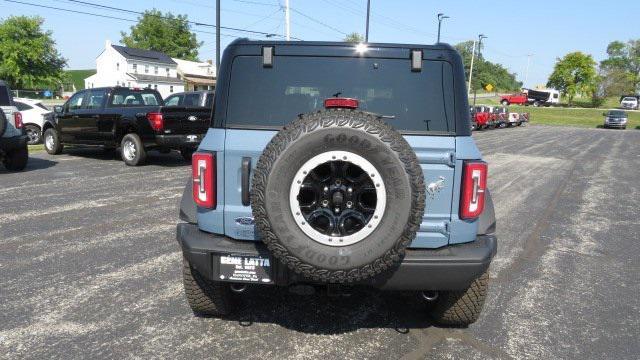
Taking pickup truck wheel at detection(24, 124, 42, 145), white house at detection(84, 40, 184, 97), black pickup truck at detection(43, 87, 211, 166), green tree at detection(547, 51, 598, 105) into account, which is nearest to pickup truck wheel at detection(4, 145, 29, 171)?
black pickup truck at detection(43, 87, 211, 166)

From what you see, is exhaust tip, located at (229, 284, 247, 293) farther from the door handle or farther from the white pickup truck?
the white pickup truck

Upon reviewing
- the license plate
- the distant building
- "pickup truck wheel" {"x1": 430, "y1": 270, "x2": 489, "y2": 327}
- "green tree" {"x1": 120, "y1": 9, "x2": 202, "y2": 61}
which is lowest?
"pickup truck wheel" {"x1": 430, "y1": 270, "x2": 489, "y2": 327}

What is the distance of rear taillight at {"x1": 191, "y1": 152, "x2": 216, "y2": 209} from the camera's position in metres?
2.91

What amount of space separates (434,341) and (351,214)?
1.29 meters

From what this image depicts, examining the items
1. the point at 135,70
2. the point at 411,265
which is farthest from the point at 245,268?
Result: the point at 135,70

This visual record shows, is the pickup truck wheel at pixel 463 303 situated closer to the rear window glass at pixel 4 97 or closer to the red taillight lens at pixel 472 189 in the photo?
the red taillight lens at pixel 472 189

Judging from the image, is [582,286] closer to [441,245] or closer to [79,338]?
[441,245]

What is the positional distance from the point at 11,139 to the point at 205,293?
324 inches

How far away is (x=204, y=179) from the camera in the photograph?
9.62ft

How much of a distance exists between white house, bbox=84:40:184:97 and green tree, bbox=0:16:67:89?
609cm

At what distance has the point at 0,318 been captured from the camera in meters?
3.37

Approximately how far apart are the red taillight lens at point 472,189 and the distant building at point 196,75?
2850 inches

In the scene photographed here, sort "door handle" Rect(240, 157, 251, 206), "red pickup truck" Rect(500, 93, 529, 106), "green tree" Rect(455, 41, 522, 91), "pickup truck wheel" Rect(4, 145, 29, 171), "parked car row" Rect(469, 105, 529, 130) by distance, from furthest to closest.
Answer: "green tree" Rect(455, 41, 522, 91) < "red pickup truck" Rect(500, 93, 529, 106) < "parked car row" Rect(469, 105, 529, 130) < "pickup truck wheel" Rect(4, 145, 29, 171) < "door handle" Rect(240, 157, 251, 206)

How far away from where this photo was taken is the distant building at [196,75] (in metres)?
71.9
